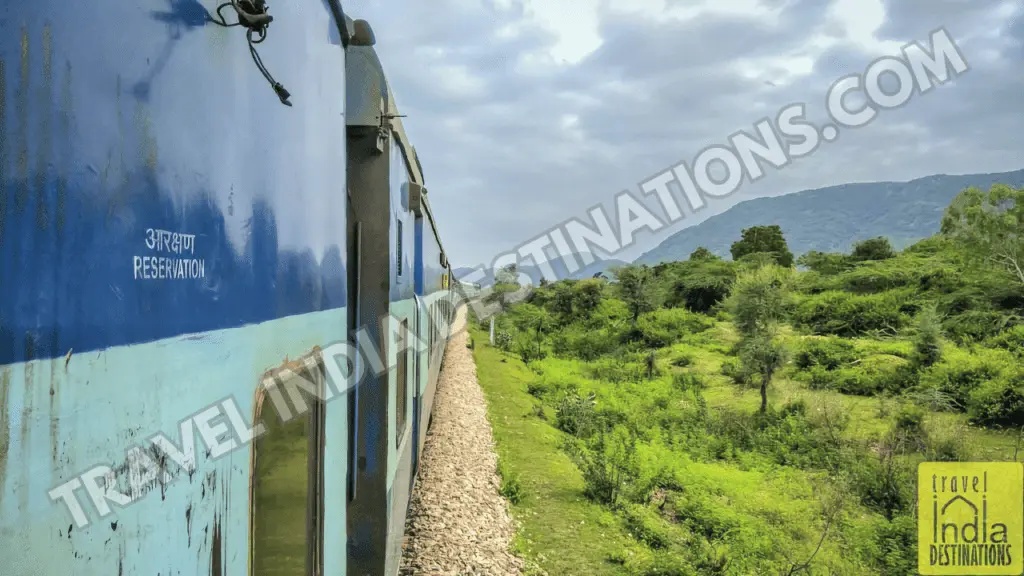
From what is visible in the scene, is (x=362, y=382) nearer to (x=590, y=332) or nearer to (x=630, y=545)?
(x=630, y=545)

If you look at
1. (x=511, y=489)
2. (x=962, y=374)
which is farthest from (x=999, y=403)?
(x=511, y=489)

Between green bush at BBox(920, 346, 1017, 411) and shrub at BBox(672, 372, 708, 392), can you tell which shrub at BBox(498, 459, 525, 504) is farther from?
green bush at BBox(920, 346, 1017, 411)

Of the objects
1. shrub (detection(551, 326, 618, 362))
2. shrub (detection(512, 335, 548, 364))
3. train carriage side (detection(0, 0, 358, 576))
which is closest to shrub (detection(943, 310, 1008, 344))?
shrub (detection(551, 326, 618, 362))

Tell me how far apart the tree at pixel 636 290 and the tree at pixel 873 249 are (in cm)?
2323

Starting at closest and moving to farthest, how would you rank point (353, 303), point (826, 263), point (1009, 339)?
point (353, 303) → point (1009, 339) → point (826, 263)

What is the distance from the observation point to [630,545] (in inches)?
257

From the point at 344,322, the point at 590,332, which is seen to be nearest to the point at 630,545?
the point at 344,322

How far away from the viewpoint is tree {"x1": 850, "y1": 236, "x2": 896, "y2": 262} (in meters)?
41.8

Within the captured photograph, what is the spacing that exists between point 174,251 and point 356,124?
7.34 feet

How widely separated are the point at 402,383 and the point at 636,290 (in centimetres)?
2273

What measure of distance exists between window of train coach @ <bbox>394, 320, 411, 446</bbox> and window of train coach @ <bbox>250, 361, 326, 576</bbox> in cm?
199

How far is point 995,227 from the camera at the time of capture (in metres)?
23.1

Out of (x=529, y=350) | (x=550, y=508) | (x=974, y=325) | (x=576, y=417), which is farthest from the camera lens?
(x=529, y=350)

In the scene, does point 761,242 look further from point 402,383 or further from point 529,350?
point 402,383
